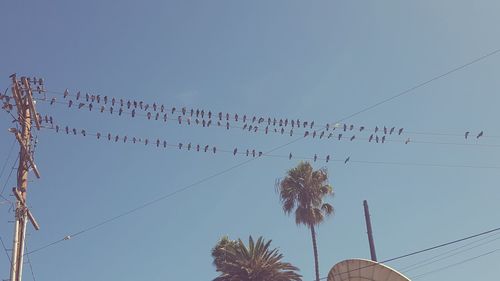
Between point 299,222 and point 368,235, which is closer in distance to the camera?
point 368,235

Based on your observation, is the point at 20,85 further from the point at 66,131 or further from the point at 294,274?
the point at 294,274

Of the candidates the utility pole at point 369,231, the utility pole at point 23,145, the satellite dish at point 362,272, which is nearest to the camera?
the satellite dish at point 362,272

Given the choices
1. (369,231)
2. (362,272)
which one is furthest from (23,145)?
(369,231)

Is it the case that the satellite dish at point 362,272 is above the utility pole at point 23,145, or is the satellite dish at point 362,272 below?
below

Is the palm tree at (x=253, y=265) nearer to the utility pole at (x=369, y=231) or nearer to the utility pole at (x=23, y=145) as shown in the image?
the utility pole at (x=369, y=231)

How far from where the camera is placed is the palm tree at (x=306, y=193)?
48.8 metres

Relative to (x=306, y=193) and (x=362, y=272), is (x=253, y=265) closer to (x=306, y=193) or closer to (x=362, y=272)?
(x=306, y=193)

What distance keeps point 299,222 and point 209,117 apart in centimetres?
1810

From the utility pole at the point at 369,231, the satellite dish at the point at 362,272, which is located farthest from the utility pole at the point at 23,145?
the utility pole at the point at 369,231

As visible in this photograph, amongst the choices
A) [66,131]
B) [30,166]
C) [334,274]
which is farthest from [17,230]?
[334,274]

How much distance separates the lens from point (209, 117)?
33.3m

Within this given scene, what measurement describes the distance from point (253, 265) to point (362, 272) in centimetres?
Answer: 2138

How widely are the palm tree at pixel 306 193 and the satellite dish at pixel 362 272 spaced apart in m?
19.5

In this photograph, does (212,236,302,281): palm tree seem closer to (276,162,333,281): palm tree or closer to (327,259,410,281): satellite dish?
(276,162,333,281): palm tree
